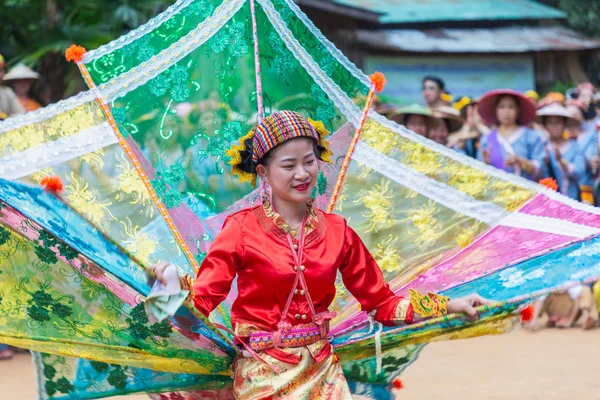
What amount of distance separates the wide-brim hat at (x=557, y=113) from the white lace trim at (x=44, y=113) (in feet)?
20.0

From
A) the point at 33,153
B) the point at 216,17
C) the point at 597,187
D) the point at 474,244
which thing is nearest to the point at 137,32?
A: the point at 216,17

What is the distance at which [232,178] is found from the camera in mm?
5008

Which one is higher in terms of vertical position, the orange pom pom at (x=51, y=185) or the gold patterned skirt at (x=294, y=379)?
the orange pom pom at (x=51, y=185)

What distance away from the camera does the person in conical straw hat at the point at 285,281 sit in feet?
12.4

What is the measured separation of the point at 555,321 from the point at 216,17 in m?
4.96

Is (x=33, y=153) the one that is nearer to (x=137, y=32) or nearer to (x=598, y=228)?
(x=137, y=32)

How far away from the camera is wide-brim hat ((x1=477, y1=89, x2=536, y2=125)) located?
8.99 m

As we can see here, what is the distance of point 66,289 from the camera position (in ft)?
12.7

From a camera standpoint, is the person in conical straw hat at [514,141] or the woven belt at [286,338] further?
the person in conical straw hat at [514,141]

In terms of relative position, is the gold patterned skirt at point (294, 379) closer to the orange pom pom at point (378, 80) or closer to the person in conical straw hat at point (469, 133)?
the orange pom pom at point (378, 80)

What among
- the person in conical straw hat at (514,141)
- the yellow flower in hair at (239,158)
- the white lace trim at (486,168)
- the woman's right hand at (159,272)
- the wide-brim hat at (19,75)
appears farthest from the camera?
the wide-brim hat at (19,75)

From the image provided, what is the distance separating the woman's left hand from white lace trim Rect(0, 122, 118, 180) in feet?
5.92

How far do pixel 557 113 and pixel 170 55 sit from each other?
5.90 metres

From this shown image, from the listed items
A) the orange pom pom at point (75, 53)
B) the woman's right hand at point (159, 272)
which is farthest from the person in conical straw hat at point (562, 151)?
the woman's right hand at point (159, 272)
